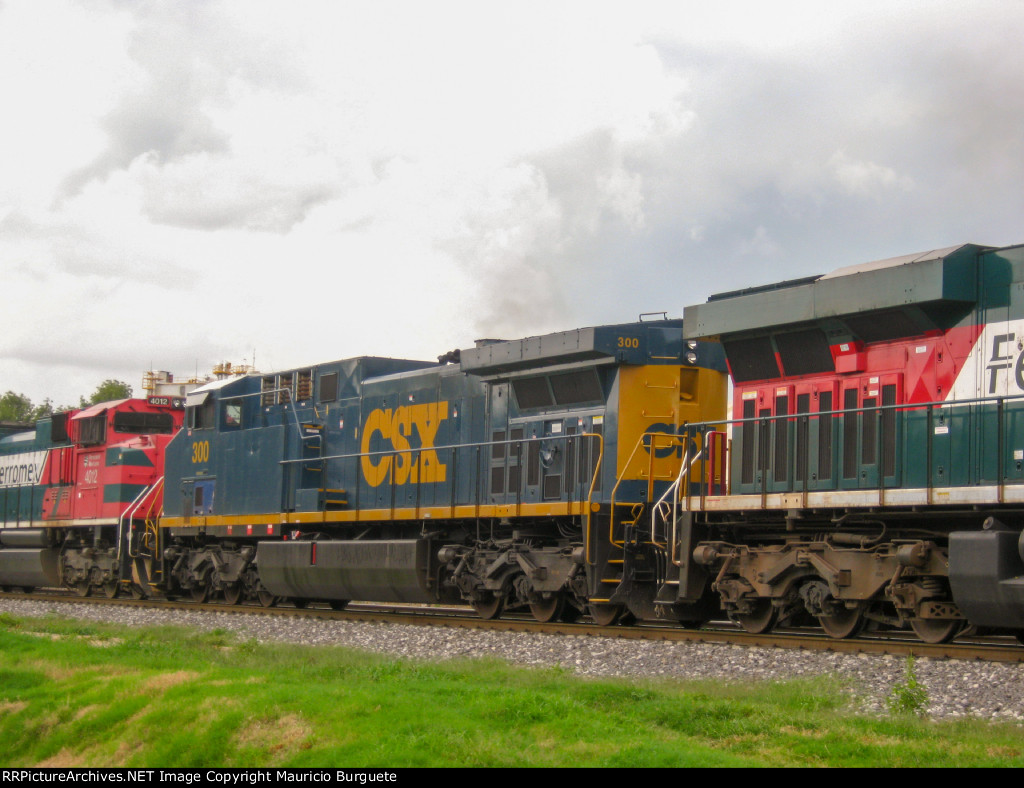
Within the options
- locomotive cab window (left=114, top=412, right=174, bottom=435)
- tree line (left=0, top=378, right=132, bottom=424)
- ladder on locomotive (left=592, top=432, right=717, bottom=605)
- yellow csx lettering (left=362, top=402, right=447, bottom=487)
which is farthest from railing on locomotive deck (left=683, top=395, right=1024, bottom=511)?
tree line (left=0, top=378, right=132, bottom=424)

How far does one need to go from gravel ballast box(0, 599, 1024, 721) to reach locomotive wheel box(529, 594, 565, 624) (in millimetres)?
1306

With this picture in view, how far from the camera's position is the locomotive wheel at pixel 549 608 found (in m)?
14.5

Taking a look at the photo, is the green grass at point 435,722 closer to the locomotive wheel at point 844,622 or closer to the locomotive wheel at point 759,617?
the locomotive wheel at point 844,622

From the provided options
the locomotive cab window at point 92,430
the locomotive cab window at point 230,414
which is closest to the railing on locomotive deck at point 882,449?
the locomotive cab window at point 230,414

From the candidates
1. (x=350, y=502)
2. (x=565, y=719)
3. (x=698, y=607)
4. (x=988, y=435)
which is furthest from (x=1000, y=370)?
(x=350, y=502)

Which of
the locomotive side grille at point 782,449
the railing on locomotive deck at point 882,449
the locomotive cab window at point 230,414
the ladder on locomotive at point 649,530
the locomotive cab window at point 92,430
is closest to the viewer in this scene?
the railing on locomotive deck at point 882,449

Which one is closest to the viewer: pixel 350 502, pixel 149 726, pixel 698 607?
pixel 149 726

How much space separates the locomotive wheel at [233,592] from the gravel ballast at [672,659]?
387cm

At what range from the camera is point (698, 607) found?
13156 millimetres

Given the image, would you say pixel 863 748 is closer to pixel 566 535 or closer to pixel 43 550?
pixel 566 535

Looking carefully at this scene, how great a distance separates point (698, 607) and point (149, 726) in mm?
7039

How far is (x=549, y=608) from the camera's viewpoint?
14594mm

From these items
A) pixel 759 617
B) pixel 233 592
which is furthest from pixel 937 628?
pixel 233 592

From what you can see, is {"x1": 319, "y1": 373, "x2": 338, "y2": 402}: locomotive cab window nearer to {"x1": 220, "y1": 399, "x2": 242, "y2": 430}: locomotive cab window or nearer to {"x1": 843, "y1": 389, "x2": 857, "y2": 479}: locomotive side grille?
{"x1": 220, "y1": 399, "x2": 242, "y2": 430}: locomotive cab window
